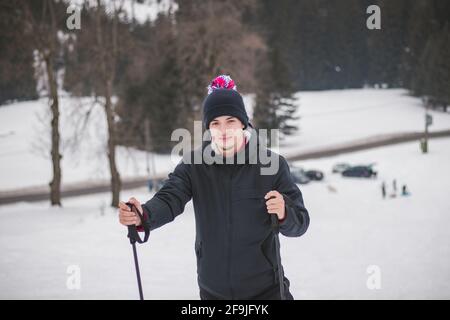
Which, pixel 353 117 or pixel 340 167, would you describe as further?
pixel 353 117

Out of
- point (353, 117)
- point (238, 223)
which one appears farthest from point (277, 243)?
point (353, 117)

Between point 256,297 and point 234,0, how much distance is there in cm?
1410

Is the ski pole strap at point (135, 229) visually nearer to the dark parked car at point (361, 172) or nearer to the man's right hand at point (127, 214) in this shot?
the man's right hand at point (127, 214)

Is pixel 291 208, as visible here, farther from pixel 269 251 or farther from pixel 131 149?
pixel 131 149

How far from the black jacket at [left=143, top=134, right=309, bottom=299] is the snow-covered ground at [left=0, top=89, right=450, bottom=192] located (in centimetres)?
1258

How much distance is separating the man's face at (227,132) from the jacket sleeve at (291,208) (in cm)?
32

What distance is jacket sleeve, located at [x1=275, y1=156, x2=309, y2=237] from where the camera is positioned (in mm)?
2314

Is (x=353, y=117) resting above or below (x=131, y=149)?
above

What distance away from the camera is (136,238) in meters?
2.35

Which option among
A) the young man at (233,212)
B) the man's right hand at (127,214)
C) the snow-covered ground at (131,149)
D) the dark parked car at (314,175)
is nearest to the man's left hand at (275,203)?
the young man at (233,212)

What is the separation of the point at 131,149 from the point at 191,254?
77.6ft

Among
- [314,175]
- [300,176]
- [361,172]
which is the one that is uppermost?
[361,172]

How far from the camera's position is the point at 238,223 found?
2.50 meters

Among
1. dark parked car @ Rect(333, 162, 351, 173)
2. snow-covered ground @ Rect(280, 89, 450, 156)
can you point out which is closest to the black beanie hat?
dark parked car @ Rect(333, 162, 351, 173)
